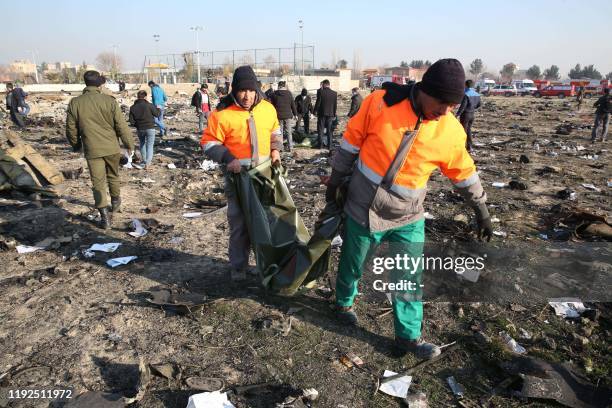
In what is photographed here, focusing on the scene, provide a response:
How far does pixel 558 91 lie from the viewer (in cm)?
3572

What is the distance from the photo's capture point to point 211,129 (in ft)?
10.2

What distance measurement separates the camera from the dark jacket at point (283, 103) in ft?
31.0

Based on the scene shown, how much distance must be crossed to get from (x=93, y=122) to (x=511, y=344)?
473cm

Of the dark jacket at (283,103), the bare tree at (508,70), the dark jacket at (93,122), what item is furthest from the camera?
the bare tree at (508,70)

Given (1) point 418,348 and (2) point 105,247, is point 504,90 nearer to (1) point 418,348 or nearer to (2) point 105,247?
(2) point 105,247

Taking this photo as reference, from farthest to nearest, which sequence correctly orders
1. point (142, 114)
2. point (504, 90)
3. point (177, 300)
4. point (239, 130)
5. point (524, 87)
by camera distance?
point (504, 90), point (524, 87), point (142, 114), point (177, 300), point (239, 130)

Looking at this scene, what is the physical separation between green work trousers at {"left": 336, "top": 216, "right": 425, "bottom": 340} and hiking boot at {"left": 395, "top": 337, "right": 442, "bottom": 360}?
42 millimetres

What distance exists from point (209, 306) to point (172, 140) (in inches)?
355

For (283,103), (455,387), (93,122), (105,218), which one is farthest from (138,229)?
(283,103)

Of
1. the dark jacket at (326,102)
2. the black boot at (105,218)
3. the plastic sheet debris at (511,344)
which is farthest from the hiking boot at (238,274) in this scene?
the dark jacket at (326,102)

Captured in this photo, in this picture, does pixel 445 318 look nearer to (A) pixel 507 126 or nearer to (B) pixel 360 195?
(B) pixel 360 195

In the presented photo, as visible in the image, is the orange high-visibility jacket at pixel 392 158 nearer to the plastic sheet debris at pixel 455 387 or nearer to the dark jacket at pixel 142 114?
the plastic sheet debris at pixel 455 387

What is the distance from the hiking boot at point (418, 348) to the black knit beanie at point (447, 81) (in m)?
1.59

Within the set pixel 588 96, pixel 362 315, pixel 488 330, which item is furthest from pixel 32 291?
pixel 588 96
